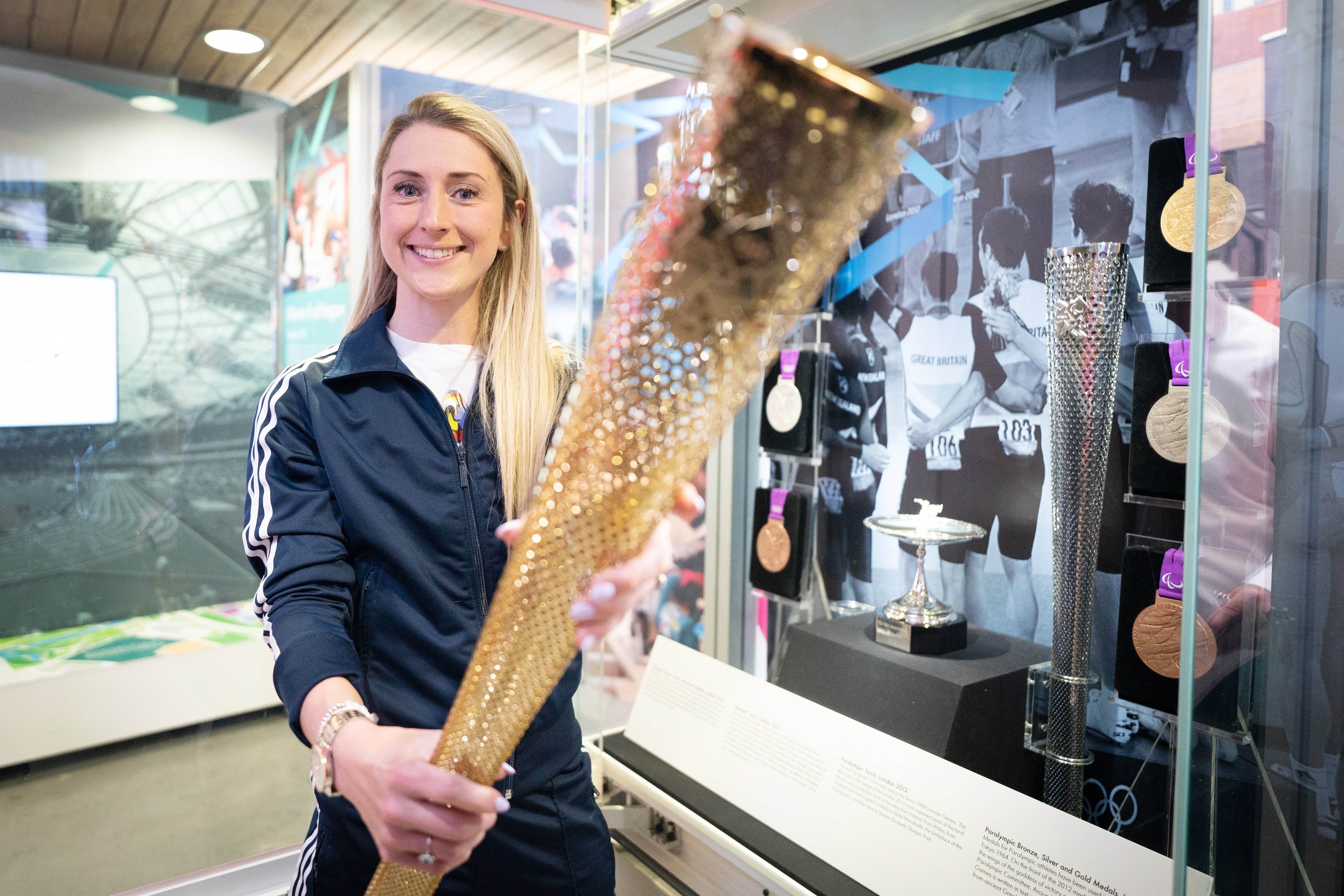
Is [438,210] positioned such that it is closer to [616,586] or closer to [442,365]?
[442,365]

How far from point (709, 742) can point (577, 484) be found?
5.91 ft

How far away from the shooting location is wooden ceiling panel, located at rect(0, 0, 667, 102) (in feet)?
7.79

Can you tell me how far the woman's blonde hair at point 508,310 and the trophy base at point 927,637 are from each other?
1217mm

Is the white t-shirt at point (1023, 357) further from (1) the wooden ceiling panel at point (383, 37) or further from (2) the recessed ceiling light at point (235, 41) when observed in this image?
(2) the recessed ceiling light at point (235, 41)

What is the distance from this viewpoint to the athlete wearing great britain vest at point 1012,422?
2.16 meters

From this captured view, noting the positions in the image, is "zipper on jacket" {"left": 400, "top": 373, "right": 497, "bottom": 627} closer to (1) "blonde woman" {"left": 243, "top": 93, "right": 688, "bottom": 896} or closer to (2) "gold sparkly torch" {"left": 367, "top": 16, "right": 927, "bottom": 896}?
(1) "blonde woman" {"left": 243, "top": 93, "right": 688, "bottom": 896}

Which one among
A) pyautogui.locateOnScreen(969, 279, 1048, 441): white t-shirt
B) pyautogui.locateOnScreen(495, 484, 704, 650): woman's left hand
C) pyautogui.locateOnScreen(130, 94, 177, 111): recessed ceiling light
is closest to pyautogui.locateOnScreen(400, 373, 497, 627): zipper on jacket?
pyautogui.locateOnScreen(495, 484, 704, 650): woman's left hand

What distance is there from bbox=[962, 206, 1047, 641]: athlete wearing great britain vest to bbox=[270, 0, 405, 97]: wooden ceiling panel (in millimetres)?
1884

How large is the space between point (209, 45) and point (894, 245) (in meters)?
2.19

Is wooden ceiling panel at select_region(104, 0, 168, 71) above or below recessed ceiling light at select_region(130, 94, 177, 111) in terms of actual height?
above

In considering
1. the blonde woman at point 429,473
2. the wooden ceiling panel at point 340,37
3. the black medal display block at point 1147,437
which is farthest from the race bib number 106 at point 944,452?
the wooden ceiling panel at point 340,37

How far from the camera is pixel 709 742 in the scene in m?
2.13

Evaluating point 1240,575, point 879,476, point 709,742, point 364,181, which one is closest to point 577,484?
point 1240,575

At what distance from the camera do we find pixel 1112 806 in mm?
2018
